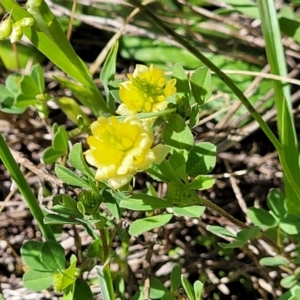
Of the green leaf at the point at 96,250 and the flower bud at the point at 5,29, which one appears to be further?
the green leaf at the point at 96,250

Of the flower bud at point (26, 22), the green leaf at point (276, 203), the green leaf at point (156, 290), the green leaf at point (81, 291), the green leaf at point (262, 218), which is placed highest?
the flower bud at point (26, 22)

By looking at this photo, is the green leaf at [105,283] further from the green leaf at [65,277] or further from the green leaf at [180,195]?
the green leaf at [180,195]

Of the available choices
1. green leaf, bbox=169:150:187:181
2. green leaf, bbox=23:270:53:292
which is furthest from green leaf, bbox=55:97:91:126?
green leaf, bbox=169:150:187:181

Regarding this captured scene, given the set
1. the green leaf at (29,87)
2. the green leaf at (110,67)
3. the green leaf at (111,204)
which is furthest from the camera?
the green leaf at (29,87)

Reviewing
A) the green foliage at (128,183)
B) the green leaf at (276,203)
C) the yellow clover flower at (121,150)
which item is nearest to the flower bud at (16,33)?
the green foliage at (128,183)

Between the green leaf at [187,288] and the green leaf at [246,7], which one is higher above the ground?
the green leaf at [246,7]

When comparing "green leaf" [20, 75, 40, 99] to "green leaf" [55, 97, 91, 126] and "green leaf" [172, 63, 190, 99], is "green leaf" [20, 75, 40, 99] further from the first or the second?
"green leaf" [172, 63, 190, 99]

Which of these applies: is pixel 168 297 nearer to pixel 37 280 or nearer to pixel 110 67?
pixel 37 280

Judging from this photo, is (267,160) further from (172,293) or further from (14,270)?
(14,270)

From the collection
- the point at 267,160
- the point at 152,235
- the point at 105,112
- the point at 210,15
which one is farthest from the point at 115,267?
the point at 210,15
